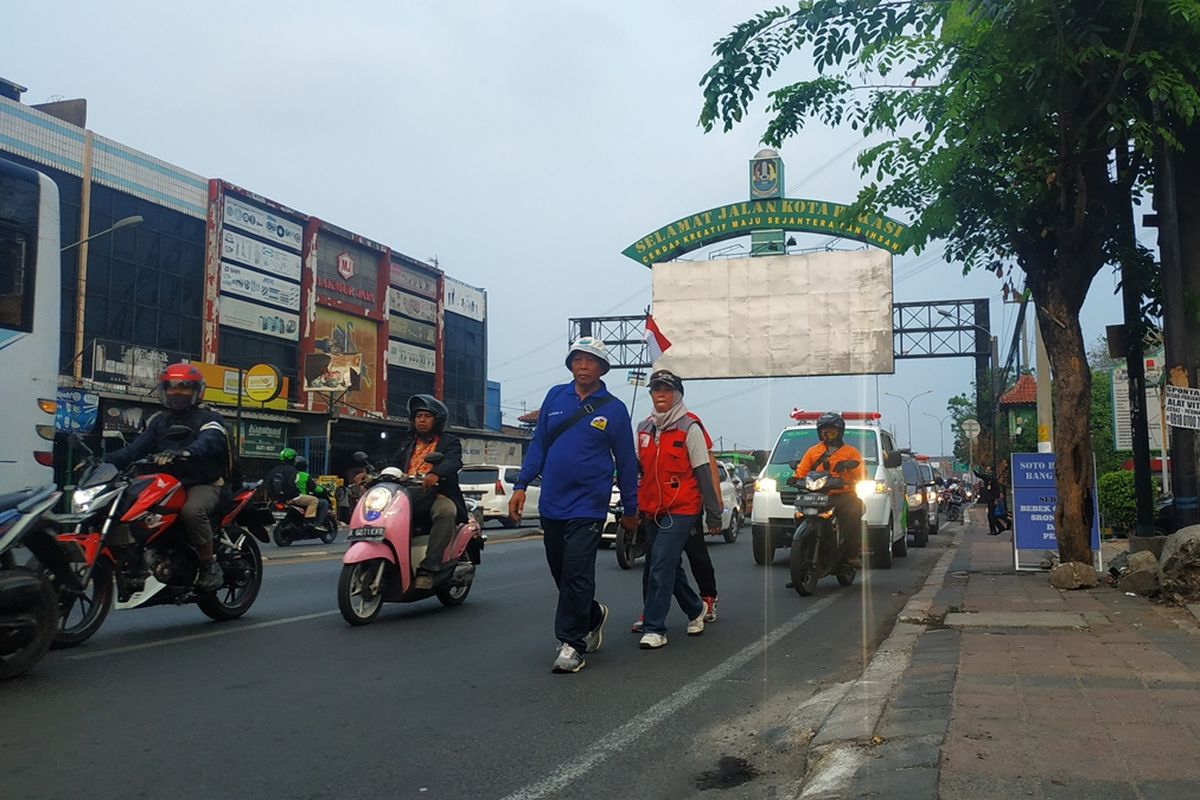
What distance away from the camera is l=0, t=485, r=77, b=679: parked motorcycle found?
5.28 meters

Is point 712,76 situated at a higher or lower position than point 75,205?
lower

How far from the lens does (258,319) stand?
117ft

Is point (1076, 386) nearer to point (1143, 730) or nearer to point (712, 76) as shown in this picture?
point (712, 76)

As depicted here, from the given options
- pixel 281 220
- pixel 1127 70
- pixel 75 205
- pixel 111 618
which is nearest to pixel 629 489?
pixel 111 618

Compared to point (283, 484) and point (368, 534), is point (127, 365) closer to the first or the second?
point (283, 484)

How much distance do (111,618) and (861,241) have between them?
27.9m

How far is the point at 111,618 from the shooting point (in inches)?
312

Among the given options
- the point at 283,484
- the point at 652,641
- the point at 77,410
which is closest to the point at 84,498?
the point at 652,641

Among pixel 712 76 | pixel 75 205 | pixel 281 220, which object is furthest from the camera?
pixel 281 220

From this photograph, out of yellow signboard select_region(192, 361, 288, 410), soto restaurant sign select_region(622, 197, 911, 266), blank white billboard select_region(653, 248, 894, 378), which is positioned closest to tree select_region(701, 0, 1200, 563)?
blank white billboard select_region(653, 248, 894, 378)

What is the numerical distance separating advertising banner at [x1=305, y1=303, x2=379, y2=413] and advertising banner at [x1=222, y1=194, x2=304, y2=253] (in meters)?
2.94

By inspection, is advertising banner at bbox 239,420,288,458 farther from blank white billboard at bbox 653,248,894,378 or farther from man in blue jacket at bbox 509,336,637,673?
man in blue jacket at bbox 509,336,637,673

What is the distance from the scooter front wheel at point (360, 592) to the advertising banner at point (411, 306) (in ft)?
119

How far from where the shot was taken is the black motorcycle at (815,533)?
974cm
